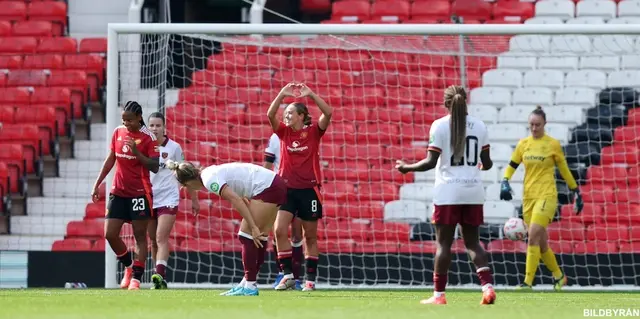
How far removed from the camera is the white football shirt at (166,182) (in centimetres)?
1384

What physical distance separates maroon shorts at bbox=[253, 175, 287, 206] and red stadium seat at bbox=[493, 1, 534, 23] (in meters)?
9.41

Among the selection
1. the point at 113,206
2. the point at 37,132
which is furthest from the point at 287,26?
the point at 37,132

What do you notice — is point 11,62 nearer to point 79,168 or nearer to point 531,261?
point 79,168

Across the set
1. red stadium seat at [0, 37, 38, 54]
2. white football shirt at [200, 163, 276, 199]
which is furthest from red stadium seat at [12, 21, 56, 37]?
white football shirt at [200, 163, 276, 199]

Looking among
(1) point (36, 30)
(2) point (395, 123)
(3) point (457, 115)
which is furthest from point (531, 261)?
(1) point (36, 30)

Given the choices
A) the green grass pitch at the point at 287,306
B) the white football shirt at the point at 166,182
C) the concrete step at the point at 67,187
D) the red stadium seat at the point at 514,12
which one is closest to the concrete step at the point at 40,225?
the concrete step at the point at 67,187

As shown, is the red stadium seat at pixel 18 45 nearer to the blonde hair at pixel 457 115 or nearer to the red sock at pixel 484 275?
the blonde hair at pixel 457 115

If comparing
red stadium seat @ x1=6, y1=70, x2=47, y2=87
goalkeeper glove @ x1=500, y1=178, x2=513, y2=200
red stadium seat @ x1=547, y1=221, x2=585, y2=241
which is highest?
red stadium seat @ x1=6, y1=70, x2=47, y2=87

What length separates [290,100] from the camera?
59.2ft

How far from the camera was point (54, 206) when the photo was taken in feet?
58.8

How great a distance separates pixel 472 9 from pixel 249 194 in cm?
975

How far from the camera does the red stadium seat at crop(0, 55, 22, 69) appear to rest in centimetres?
2005

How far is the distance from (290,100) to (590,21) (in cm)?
493

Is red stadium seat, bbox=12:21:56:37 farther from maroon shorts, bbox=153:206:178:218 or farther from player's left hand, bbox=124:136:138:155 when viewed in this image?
player's left hand, bbox=124:136:138:155
